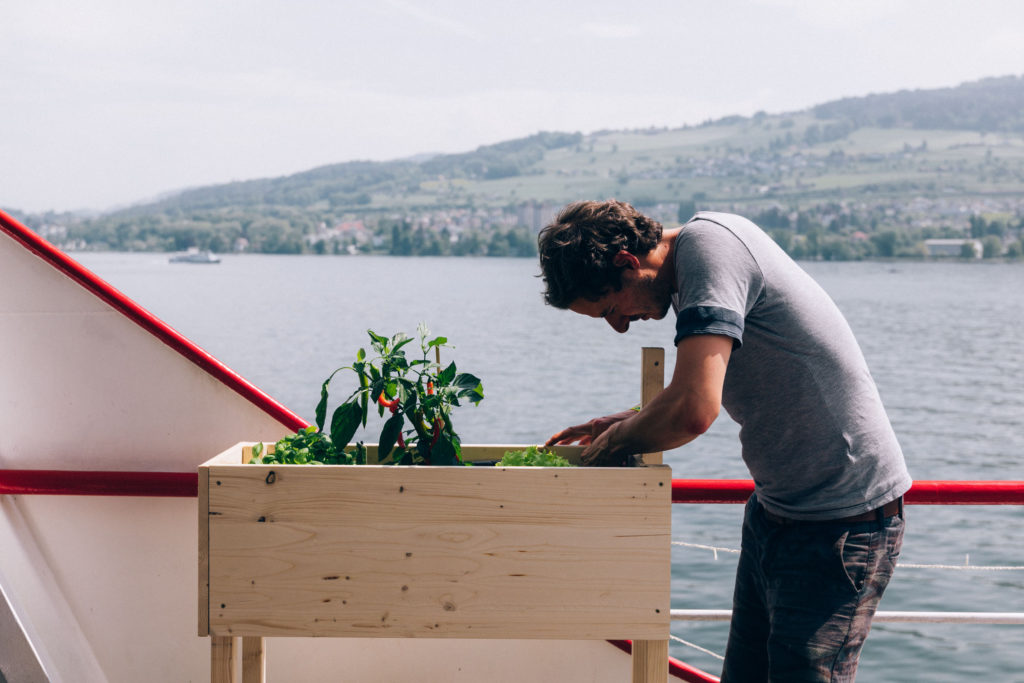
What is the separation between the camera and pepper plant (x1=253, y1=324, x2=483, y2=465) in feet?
6.82

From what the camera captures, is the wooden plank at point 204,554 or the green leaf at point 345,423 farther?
the green leaf at point 345,423

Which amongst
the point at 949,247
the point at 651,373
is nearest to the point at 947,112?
the point at 949,247

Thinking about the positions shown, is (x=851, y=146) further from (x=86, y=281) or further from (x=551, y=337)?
(x=86, y=281)

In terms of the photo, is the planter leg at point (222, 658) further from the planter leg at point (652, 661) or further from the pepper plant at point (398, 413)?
the planter leg at point (652, 661)

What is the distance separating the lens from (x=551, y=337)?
3975cm

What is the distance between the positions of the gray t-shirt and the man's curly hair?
0.12m

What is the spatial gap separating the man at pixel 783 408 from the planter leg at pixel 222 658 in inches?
34.0

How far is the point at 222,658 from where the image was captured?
1.97 m

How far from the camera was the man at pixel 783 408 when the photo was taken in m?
1.69

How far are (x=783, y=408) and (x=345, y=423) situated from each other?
3.00ft

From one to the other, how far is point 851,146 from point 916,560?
7569 centimetres

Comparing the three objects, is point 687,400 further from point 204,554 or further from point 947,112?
point 947,112

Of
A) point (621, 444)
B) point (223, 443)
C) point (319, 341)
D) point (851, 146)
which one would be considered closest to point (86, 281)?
point (223, 443)

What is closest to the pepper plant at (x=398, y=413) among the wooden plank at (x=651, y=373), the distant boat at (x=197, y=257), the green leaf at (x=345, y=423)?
the green leaf at (x=345, y=423)
